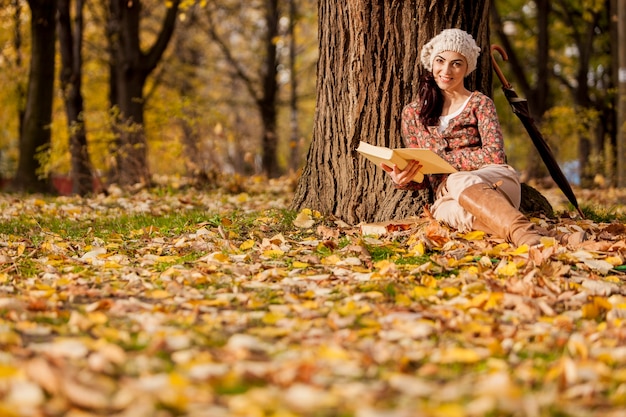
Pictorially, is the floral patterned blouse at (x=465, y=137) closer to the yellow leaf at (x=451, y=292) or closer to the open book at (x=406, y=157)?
the open book at (x=406, y=157)

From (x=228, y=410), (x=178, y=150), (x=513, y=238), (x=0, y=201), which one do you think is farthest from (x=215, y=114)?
(x=228, y=410)

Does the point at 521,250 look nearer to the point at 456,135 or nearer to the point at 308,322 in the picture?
the point at 456,135

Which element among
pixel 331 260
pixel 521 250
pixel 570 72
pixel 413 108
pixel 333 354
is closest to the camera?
pixel 333 354

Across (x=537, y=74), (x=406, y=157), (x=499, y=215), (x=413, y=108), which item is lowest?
(x=499, y=215)

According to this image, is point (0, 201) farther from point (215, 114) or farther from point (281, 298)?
point (281, 298)

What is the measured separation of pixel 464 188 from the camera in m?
4.45

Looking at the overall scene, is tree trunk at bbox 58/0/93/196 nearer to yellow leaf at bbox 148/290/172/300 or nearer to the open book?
the open book

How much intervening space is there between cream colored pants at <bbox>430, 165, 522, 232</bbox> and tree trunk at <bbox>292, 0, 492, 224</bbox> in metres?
0.35

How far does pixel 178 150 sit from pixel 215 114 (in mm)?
1408

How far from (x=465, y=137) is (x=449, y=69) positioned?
18.0 inches

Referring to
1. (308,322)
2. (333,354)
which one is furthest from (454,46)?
(333,354)

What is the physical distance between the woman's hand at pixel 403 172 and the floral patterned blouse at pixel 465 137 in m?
0.24

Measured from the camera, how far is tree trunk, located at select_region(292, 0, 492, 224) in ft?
16.9

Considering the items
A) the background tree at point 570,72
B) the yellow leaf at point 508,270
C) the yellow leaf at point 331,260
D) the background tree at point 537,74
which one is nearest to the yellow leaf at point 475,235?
the yellow leaf at point 508,270
